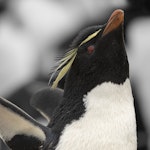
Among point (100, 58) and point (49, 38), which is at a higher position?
point (100, 58)

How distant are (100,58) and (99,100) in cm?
11

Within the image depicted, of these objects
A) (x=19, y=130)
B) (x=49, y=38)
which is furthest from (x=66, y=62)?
(x=49, y=38)

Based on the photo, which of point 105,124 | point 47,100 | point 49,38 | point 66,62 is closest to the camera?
point 105,124

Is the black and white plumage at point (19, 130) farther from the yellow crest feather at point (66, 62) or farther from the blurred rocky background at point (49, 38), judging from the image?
the blurred rocky background at point (49, 38)

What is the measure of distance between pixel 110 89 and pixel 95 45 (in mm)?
127

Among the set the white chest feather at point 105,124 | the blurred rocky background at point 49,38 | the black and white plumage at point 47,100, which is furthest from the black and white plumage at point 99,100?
the blurred rocky background at point 49,38

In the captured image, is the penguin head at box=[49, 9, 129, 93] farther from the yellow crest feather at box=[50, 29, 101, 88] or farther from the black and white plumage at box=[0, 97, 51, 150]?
the black and white plumage at box=[0, 97, 51, 150]

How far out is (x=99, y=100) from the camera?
148 centimetres

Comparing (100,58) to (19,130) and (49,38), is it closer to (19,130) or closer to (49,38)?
(19,130)

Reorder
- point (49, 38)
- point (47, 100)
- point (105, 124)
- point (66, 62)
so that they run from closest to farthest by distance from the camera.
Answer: point (105, 124) < point (66, 62) < point (47, 100) < point (49, 38)

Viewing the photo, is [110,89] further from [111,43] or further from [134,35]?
[134,35]

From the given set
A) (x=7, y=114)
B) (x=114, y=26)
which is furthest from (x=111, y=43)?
(x=7, y=114)

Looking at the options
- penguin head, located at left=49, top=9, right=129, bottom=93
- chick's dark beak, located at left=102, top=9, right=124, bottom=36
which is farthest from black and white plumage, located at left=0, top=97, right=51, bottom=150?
chick's dark beak, located at left=102, top=9, right=124, bottom=36

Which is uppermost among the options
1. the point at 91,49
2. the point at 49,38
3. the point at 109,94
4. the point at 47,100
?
the point at 91,49
